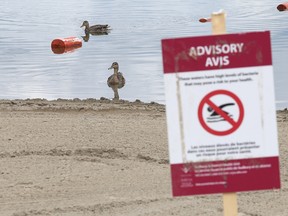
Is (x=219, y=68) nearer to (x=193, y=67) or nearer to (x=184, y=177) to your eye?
(x=193, y=67)

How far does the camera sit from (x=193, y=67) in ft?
14.1

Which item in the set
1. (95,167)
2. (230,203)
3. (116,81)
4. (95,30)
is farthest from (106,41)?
(230,203)

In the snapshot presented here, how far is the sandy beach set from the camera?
7.09m

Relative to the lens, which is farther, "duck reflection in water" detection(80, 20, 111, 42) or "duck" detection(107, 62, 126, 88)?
"duck reflection in water" detection(80, 20, 111, 42)

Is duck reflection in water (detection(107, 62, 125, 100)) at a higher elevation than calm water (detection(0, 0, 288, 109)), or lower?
lower

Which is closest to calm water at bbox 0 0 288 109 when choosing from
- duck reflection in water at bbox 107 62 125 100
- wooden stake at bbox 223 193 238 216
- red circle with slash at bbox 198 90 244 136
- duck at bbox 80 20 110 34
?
duck reflection in water at bbox 107 62 125 100

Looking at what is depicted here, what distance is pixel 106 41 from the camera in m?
23.0

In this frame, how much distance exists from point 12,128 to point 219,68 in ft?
20.4

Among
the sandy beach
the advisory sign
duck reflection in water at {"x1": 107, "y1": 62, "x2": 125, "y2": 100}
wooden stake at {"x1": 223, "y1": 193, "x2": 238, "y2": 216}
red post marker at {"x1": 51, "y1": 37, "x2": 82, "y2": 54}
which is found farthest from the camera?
red post marker at {"x1": 51, "y1": 37, "x2": 82, "y2": 54}

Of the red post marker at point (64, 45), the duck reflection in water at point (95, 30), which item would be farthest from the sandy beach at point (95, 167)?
the duck reflection in water at point (95, 30)

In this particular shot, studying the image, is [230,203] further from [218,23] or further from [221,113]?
[218,23]

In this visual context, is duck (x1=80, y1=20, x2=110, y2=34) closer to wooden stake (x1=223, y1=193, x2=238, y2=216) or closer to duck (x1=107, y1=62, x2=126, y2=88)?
duck (x1=107, y1=62, x2=126, y2=88)

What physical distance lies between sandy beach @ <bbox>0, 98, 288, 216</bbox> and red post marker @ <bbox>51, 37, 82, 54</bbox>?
8.35m

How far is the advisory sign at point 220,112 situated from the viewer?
→ 4.30 m
